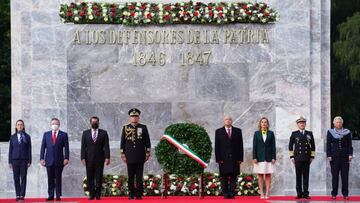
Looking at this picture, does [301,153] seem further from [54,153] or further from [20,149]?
[20,149]

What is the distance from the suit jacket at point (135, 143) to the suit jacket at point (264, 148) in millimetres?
2698

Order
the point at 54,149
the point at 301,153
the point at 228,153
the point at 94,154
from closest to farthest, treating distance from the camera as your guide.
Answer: the point at 94,154
the point at 301,153
the point at 228,153
the point at 54,149

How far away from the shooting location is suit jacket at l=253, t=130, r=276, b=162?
2916cm

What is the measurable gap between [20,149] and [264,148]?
614 centimetres

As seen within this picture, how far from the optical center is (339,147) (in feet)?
95.8

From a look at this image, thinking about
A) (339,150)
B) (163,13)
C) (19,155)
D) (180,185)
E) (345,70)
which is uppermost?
(163,13)

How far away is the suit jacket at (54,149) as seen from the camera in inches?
1148

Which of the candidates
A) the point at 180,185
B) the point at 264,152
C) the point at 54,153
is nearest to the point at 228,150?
the point at 264,152

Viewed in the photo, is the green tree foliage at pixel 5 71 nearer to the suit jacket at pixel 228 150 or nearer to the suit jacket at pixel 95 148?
the suit jacket at pixel 95 148

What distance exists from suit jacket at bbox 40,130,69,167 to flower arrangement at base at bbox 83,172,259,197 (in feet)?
4.56

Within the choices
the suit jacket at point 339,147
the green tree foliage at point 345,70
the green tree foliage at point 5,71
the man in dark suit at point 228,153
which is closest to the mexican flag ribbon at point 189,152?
the man in dark suit at point 228,153

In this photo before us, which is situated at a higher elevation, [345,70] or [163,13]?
[163,13]

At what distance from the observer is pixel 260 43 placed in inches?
1260

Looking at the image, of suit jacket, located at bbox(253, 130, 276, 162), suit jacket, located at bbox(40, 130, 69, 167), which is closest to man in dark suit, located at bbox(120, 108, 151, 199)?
suit jacket, located at bbox(40, 130, 69, 167)
